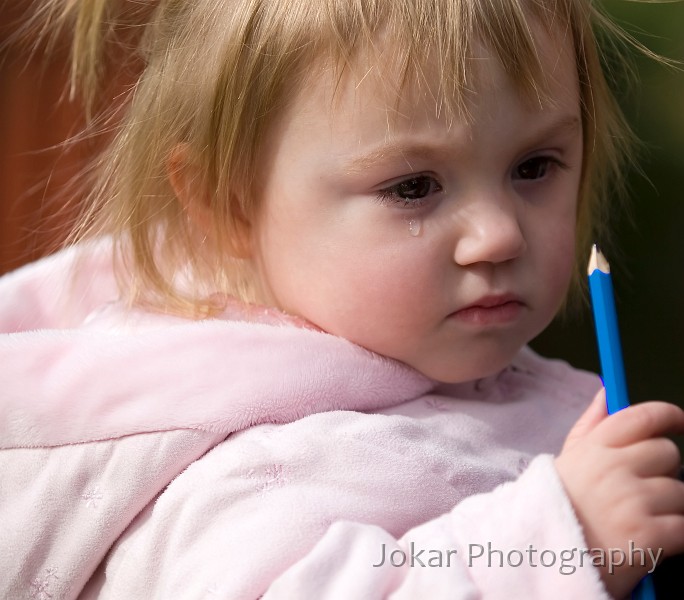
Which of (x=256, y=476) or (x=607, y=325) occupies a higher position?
(x=607, y=325)

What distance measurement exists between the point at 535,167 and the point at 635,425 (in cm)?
31

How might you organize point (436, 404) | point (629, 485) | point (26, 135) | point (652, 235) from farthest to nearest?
1. point (26, 135)
2. point (652, 235)
3. point (436, 404)
4. point (629, 485)

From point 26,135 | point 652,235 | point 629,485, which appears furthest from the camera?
point 26,135

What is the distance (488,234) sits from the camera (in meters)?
0.90

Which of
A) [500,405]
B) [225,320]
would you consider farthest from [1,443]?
[500,405]

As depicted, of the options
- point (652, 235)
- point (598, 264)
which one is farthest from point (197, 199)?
point (652, 235)

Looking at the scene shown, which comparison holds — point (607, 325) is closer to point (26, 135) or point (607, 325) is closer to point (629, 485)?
point (629, 485)

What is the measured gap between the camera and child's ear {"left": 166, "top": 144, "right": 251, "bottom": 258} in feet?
3.43

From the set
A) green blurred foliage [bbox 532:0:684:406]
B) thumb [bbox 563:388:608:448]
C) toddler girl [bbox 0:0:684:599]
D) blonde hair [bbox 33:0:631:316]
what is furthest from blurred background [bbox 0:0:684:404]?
thumb [bbox 563:388:608:448]

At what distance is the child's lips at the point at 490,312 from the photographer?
0.95 meters

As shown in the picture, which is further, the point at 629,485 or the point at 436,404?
the point at 436,404

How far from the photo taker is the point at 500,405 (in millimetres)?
1081

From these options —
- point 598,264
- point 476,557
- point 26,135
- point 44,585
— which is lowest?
point 44,585

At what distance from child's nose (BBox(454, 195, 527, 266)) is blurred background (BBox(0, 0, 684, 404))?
0.67 m
